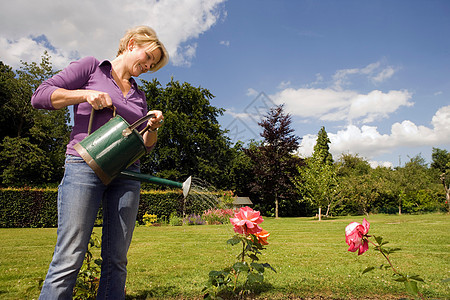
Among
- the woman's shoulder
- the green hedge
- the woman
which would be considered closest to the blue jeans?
the woman

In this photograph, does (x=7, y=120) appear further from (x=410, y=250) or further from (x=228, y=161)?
(x=410, y=250)

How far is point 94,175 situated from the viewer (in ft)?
4.64

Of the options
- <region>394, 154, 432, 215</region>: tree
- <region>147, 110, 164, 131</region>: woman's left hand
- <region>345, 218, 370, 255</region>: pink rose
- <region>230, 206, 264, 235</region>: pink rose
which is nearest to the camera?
<region>345, 218, 370, 255</region>: pink rose

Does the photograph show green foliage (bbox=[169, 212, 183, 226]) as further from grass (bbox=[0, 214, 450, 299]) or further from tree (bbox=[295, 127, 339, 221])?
tree (bbox=[295, 127, 339, 221])

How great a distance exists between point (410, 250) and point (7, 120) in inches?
834

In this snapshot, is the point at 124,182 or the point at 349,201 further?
the point at 349,201

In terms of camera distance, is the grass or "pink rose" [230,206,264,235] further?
the grass

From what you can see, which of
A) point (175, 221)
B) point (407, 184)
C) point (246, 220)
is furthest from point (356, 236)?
point (407, 184)

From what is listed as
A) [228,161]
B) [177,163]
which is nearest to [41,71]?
[177,163]

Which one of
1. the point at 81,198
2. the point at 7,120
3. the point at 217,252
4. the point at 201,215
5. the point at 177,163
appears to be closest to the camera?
the point at 81,198

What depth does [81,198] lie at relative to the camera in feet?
4.50

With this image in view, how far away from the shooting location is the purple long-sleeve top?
139 centimetres

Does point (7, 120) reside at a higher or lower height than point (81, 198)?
higher

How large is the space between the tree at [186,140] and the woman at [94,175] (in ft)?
58.3
